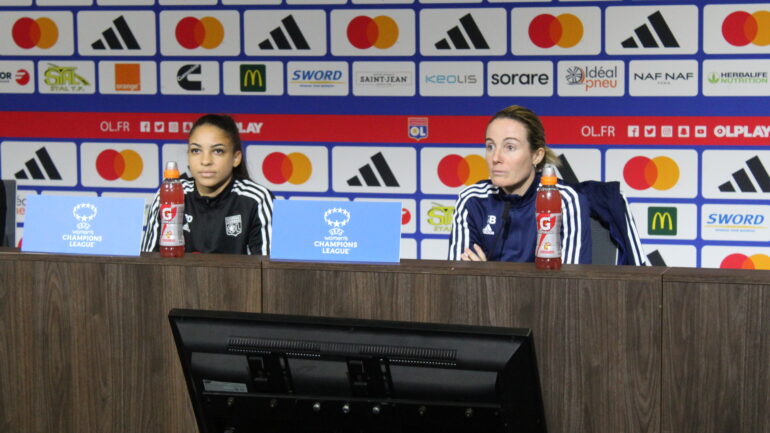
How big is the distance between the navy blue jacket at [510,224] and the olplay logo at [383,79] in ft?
4.31

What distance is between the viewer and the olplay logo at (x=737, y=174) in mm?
3971

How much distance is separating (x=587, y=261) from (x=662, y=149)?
1.53 metres

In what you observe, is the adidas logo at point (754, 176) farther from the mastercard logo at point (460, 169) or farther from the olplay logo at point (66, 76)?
the olplay logo at point (66, 76)

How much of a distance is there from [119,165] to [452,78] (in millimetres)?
1601

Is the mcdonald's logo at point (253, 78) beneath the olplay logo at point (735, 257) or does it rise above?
above

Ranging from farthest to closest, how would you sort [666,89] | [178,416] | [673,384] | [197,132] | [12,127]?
[12,127]
[666,89]
[197,132]
[178,416]
[673,384]

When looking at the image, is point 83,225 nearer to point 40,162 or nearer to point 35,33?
point 40,162

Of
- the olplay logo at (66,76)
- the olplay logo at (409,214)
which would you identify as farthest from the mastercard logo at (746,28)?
the olplay logo at (66,76)

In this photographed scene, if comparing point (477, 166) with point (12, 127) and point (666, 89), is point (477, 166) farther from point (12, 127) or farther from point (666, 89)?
point (12, 127)

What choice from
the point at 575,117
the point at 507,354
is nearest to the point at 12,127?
the point at 575,117

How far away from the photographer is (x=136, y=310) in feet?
6.53

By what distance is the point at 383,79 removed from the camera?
14.0 ft

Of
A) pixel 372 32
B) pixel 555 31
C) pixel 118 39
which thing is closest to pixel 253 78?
pixel 372 32

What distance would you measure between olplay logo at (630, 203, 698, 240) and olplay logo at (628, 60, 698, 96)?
1.54 ft
